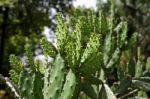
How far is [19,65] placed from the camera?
3516 millimetres

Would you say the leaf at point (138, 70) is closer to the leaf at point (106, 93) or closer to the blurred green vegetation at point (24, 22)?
the leaf at point (106, 93)

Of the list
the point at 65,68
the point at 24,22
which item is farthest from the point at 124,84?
the point at 24,22

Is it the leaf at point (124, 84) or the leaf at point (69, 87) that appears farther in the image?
the leaf at point (124, 84)

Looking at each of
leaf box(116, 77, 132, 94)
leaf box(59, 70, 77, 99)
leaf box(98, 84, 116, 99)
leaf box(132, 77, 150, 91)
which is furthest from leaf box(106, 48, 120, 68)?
leaf box(59, 70, 77, 99)

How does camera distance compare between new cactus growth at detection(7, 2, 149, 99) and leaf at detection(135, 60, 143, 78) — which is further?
leaf at detection(135, 60, 143, 78)

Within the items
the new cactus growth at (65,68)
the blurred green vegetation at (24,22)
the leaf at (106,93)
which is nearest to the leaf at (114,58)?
the leaf at (106,93)

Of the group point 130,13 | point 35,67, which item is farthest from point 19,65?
point 130,13

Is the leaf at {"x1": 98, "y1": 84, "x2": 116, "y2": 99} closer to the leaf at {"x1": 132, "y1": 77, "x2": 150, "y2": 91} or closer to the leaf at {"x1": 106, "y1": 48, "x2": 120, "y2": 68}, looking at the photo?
the leaf at {"x1": 132, "y1": 77, "x2": 150, "y2": 91}

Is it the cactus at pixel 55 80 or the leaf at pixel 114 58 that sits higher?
the leaf at pixel 114 58

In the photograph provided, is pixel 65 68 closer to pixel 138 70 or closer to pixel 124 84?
pixel 124 84

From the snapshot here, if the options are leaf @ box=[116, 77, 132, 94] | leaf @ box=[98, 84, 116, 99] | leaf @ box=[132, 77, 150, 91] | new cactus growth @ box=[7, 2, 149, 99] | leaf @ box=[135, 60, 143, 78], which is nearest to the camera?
new cactus growth @ box=[7, 2, 149, 99]

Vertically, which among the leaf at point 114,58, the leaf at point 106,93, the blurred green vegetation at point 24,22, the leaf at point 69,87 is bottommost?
the leaf at point 106,93

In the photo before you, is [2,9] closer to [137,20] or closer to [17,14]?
[17,14]

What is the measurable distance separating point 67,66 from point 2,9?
67.1 ft
